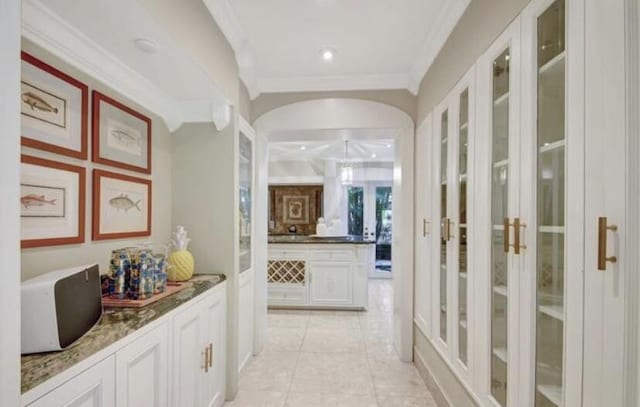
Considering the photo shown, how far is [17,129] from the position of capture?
2.24ft

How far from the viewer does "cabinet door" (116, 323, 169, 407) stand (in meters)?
1.18

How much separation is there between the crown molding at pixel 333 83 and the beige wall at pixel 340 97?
0.04 meters

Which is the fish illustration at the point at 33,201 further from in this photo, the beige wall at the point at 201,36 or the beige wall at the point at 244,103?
the beige wall at the point at 244,103

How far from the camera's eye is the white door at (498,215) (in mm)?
1336

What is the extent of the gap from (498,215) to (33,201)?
6.52 feet

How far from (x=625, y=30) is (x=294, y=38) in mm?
1985

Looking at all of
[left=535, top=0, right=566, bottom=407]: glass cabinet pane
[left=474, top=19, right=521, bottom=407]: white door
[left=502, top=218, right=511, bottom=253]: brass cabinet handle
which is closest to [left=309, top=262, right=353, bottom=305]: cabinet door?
[left=474, top=19, right=521, bottom=407]: white door

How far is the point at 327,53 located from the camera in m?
2.58

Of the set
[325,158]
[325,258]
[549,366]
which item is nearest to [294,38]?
[549,366]

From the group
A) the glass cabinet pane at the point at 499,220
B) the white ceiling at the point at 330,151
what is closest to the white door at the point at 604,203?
the glass cabinet pane at the point at 499,220

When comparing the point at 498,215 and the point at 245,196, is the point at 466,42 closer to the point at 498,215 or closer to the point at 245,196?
the point at 498,215

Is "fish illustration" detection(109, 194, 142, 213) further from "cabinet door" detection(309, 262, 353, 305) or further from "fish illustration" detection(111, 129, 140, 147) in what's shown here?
"cabinet door" detection(309, 262, 353, 305)

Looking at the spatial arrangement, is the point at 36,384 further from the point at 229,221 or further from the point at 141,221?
the point at 229,221

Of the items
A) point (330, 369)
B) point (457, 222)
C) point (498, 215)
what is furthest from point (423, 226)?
point (330, 369)
